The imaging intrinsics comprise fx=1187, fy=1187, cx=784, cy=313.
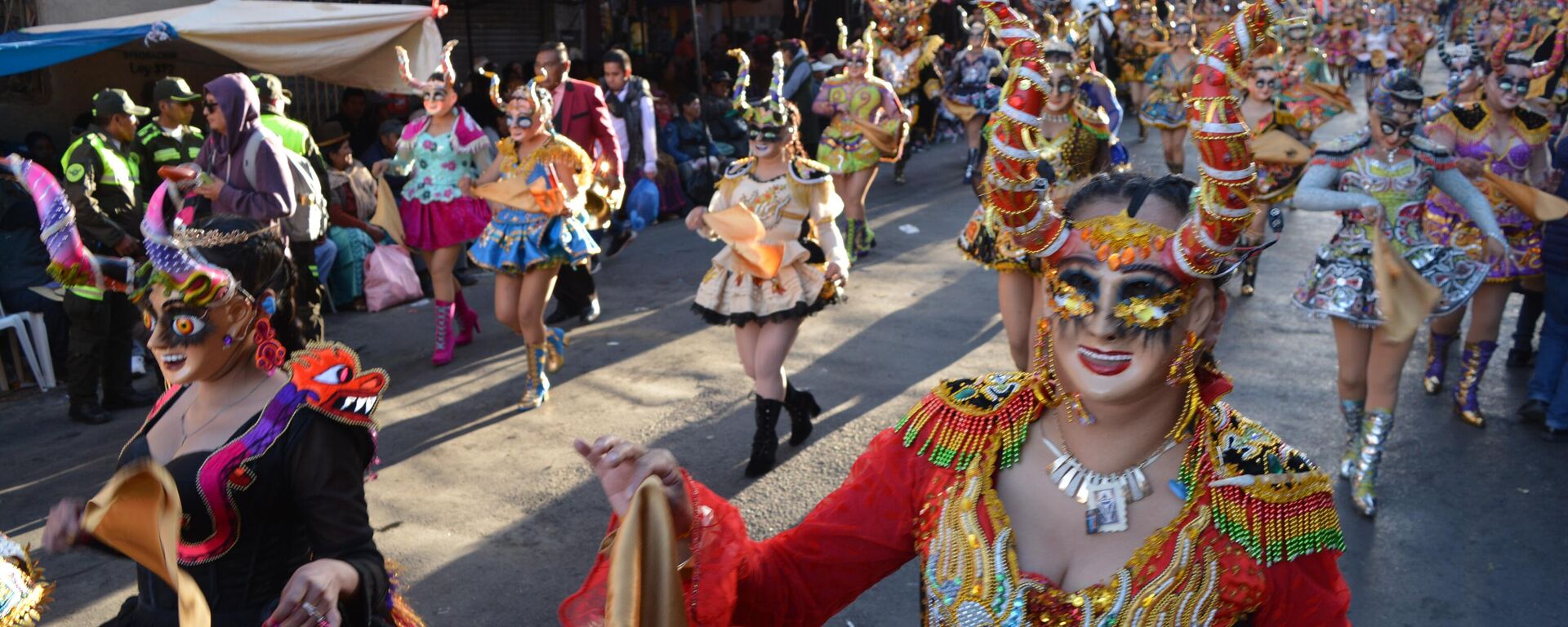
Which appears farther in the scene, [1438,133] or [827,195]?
[1438,133]

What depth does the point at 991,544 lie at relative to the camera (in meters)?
2.25

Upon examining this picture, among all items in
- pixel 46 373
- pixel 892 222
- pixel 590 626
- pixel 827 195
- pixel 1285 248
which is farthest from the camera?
pixel 892 222

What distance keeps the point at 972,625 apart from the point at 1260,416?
543 centimetres

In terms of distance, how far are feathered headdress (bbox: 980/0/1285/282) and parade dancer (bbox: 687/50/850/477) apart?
12.9 ft

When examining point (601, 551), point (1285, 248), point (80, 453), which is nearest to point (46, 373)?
point (80, 453)

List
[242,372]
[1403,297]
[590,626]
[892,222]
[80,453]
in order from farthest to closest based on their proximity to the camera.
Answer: [892,222] → [80,453] → [1403,297] → [242,372] → [590,626]

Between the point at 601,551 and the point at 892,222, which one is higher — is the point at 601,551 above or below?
above

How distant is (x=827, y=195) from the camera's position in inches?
252

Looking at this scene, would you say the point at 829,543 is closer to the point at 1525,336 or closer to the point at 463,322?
the point at 463,322

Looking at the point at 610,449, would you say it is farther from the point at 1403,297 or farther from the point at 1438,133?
the point at 1438,133

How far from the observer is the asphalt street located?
5184mm

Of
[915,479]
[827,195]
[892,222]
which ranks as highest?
[915,479]

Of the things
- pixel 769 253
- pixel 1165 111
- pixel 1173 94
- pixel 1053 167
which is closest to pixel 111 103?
pixel 769 253

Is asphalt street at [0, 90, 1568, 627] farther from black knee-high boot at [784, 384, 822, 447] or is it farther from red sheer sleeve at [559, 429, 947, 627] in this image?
red sheer sleeve at [559, 429, 947, 627]
